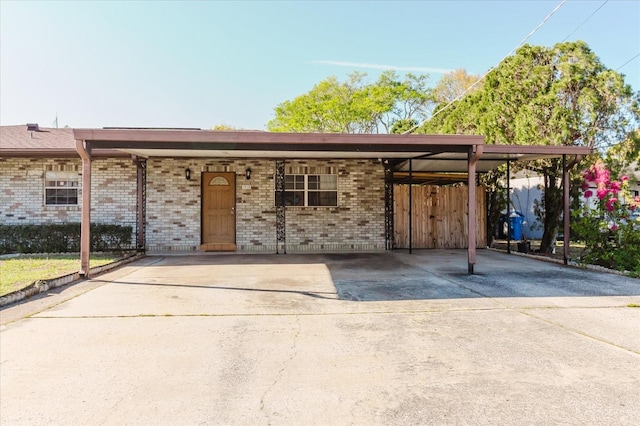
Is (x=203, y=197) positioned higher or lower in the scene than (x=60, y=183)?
lower

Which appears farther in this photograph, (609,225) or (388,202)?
(388,202)

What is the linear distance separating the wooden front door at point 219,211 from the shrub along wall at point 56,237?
6.81 feet

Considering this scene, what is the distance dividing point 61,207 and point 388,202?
9.32 metres

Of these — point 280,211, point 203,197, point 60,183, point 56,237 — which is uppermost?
point 60,183

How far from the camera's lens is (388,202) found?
12.3 metres

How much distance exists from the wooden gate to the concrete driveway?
5.86 m

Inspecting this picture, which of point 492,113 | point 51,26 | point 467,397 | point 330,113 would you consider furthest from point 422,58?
point 467,397

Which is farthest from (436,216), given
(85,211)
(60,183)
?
(60,183)

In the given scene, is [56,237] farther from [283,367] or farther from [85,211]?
[283,367]

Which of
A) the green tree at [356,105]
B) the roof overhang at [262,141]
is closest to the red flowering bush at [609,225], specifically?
the roof overhang at [262,141]

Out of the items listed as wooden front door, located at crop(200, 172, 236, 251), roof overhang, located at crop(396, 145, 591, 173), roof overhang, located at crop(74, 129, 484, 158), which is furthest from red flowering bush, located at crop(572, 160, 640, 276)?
wooden front door, located at crop(200, 172, 236, 251)

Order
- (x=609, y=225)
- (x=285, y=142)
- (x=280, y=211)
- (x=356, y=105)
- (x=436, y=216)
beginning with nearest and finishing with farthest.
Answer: (x=285, y=142)
(x=609, y=225)
(x=280, y=211)
(x=436, y=216)
(x=356, y=105)

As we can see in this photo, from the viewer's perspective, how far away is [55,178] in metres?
11.5

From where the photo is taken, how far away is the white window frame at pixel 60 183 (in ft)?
37.6
